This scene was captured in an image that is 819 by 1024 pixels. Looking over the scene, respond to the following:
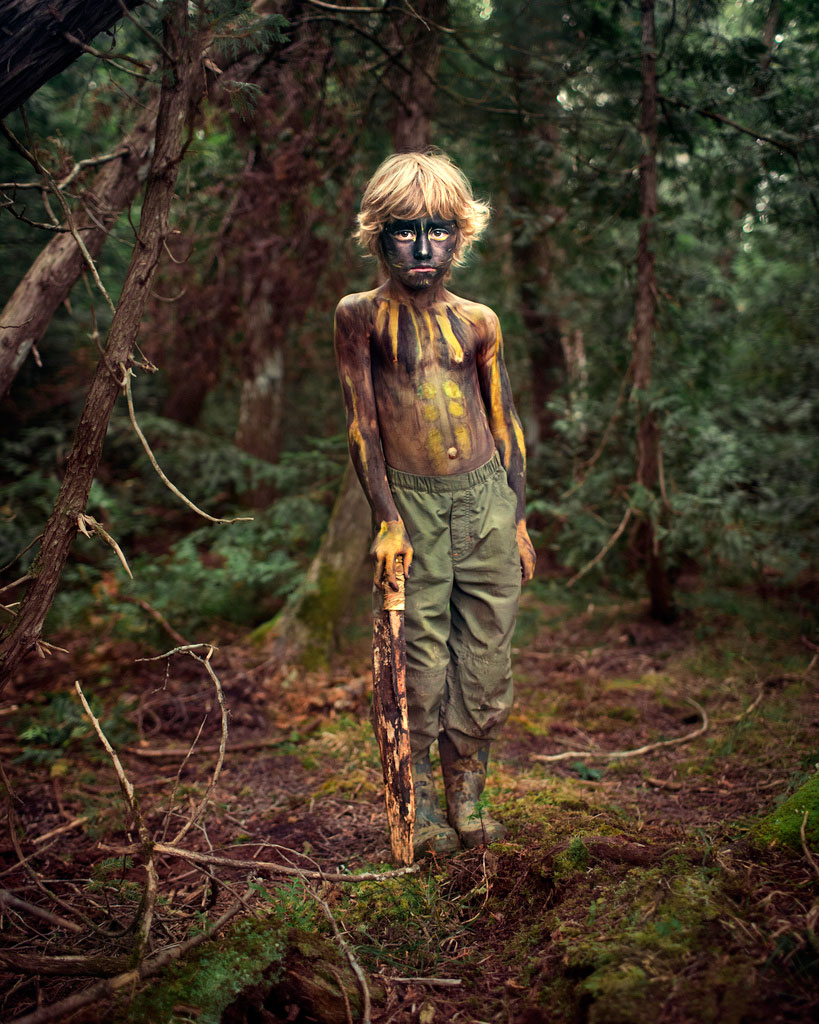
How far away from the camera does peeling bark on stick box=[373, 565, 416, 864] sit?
2.60 meters

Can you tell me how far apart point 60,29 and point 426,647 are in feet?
8.20

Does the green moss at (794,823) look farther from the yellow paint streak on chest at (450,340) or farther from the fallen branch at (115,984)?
the yellow paint streak on chest at (450,340)

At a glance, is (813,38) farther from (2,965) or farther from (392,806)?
(2,965)

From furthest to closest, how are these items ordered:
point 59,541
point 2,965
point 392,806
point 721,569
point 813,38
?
point 721,569 < point 813,38 < point 392,806 < point 59,541 < point 2,965

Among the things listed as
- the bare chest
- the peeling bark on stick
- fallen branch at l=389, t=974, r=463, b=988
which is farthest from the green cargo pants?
fallen branch at l=389, t=974, r=463, b=988

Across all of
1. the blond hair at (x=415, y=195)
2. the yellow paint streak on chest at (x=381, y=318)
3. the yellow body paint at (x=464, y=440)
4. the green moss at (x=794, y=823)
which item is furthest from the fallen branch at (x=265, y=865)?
the blond hair at (x=415, y=195)

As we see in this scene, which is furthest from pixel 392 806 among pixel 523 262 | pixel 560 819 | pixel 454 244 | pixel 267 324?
pixel 523 262

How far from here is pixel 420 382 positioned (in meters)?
2.79

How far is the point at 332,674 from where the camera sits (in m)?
5.22

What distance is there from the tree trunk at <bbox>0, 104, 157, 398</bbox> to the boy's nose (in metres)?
1.37

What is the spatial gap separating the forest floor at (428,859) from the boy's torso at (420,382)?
1372mm

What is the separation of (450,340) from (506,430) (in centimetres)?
47

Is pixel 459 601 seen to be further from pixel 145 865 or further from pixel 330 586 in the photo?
pixel 330 586

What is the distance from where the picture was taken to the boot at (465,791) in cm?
282
